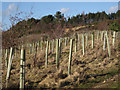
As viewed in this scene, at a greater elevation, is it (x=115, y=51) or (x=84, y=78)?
(x=115, y=51)

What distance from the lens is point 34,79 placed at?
6.47 metres

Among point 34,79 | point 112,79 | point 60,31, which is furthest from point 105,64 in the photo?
point 60,31

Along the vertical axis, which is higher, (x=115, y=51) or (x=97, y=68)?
(x=115, y=51)

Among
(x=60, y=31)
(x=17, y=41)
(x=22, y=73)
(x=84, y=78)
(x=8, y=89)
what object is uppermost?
(x=60, y=31)

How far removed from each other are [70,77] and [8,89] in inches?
94.2

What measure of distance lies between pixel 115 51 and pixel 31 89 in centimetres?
630

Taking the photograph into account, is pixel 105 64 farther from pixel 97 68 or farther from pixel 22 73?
pixel 22 73

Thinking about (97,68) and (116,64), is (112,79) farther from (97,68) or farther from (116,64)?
(116,64)

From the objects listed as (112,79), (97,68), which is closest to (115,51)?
(97,68)

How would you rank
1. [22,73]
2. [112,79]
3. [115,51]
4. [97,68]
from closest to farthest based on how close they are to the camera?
[22,73]
[112,79]
[97,68]
[115,51]

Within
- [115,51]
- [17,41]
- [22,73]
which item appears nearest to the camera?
[22,73]

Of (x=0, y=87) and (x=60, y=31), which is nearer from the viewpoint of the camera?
(x=0, y=87)

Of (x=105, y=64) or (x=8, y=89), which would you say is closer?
(x=8, y=89)

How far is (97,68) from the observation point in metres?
6.93
